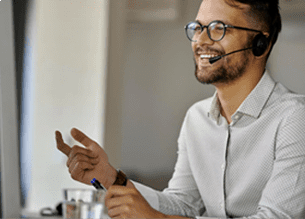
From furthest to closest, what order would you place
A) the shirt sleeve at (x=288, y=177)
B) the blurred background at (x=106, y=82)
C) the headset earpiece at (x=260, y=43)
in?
the blurred background at (x=106, y=82) < the headset earpiece at (x=260, y=43) < the shirt sleeve at (x=288, y=177)

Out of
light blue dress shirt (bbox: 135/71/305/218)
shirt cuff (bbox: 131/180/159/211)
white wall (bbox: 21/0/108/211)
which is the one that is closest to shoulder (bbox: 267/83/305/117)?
light blue dress shirt (bbox: 135/71/305/218)

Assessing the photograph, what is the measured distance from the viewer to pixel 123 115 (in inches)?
49.5

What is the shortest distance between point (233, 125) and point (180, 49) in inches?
11.6

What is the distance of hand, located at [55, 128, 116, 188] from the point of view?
1130 millimetres

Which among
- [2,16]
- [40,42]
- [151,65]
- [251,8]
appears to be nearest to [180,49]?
[151,65]

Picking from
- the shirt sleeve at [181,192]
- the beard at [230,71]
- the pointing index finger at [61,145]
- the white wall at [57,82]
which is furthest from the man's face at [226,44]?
the pointing index finger at [61,145]

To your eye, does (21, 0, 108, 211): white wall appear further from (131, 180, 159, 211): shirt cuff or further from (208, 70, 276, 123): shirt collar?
(208, 70, 276, 123): shirt collar

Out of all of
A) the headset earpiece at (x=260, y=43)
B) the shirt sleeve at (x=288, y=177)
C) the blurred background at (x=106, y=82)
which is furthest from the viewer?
the blurred background at (x=106, y=82)

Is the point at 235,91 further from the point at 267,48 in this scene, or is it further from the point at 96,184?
the point at 96,184

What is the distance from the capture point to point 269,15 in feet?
3.60

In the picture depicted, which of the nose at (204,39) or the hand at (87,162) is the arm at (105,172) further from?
the nose at (204,39)

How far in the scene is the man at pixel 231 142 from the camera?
101 centimetres

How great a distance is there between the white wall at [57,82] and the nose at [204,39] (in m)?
0.34

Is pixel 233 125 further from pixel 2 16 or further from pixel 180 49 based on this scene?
pixel 2 16
